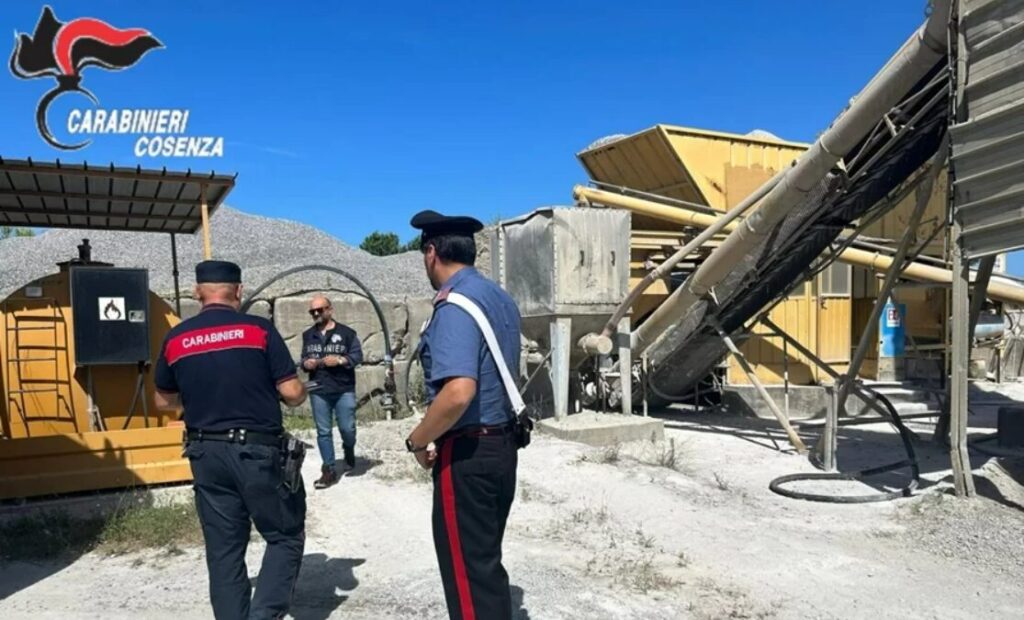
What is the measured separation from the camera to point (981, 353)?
1545 centimetres

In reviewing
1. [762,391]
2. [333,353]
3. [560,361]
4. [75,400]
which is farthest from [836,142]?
[75,400]

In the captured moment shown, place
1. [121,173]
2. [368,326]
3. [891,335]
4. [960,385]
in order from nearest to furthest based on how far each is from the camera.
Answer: [960,385], [121,173], [368,326], [891,335]

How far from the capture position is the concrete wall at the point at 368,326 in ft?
35.7

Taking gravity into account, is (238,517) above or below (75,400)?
below

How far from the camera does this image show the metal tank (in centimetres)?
889

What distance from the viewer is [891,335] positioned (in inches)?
528

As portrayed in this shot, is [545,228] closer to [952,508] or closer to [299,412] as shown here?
[299,412]

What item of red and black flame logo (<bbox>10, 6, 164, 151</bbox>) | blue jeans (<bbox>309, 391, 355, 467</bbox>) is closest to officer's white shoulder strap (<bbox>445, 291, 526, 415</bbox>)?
blue jeans (<bbox>309, 391, 355, 467</bbox>)

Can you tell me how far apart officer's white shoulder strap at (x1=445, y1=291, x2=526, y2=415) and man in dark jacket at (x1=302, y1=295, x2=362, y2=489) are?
4.09m

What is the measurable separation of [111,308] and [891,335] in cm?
1227

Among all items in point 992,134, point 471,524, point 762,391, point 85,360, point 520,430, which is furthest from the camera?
point 762,391

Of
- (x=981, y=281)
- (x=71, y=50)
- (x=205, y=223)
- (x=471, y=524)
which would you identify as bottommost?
(x=471, y=524)

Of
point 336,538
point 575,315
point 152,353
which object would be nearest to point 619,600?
point 336,538

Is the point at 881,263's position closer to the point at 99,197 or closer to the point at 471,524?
the point at 471,524
